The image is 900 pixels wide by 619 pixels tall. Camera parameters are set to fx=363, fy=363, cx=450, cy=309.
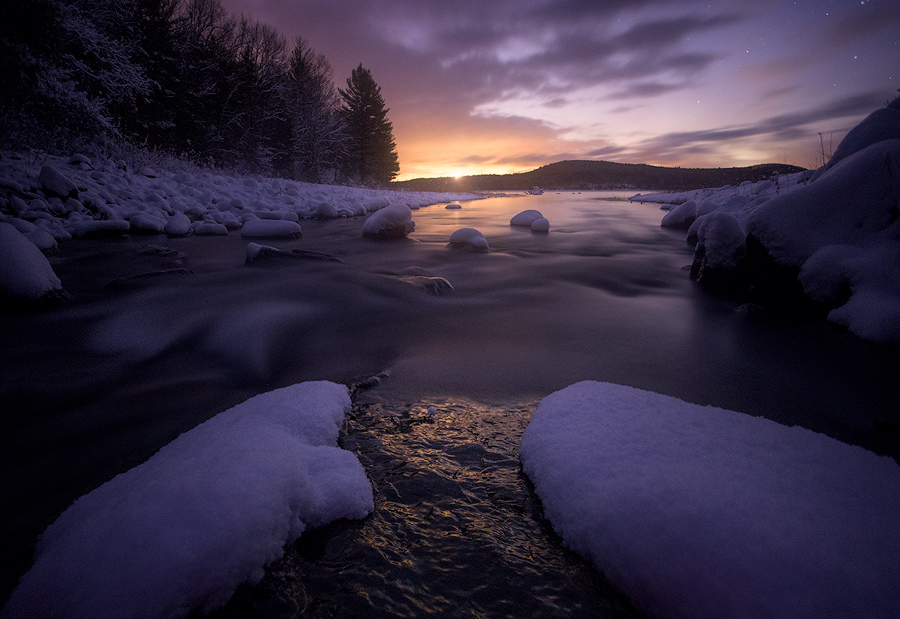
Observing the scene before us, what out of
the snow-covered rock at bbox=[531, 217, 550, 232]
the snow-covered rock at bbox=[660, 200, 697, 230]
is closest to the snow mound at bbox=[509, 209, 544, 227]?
the snow-covered rock at bbox=[531, 217, 550, 232]

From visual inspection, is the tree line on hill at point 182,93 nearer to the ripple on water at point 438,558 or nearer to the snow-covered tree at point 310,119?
the snow-covered tree at point 310,119

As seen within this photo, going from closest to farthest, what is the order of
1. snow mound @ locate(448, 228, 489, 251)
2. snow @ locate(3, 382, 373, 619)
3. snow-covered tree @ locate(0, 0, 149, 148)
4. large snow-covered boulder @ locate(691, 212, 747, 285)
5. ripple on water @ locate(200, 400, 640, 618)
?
snow @ locate(3, 382, 373, 619)
ripple on water @ locate(200, 400, 640, 618)
large snow-covered boulder @ locate(691, 212, 747, 285)
snow-covered tree @ locate(0, 0, 149, 148)
snow mound @ locate(448, 228, 489, 251)

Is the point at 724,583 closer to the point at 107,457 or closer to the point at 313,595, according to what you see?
the point at 313,595

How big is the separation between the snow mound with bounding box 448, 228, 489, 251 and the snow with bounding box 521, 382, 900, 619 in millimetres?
6802

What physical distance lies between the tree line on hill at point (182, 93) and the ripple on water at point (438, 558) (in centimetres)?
907

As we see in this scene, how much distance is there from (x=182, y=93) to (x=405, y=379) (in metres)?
19.4

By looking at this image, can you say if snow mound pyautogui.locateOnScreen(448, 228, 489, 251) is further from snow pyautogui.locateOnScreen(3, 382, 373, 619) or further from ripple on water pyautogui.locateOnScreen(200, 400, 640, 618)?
snow pyautogui.locateOnScreen(3, 382, 373, 619)

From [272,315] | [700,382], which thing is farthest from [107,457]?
[700,382]

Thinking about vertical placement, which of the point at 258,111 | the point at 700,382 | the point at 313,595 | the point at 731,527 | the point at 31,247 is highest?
the point at 258,111

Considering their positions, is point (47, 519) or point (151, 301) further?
point (151, 301)

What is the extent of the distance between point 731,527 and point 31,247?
18.7 feet

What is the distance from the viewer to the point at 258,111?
2088 cm

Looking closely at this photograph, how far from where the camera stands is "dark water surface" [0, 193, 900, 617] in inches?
47.4

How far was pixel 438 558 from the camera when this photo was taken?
1232mm
